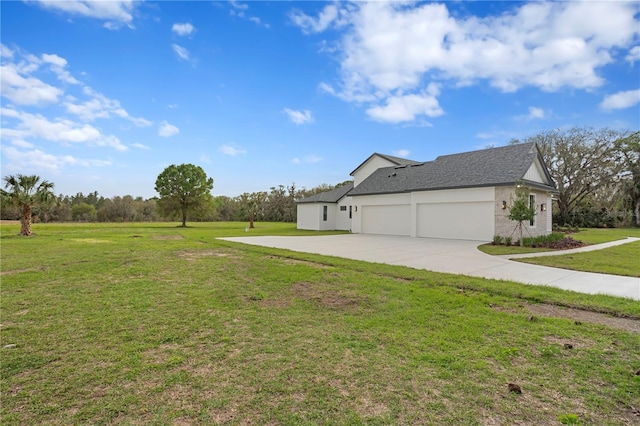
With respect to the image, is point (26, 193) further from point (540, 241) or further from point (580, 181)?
point (580, 181)

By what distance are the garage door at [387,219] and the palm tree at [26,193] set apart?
65.6 feet

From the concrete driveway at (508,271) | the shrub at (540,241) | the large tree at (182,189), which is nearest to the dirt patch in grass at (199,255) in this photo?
the concrete driveway at (508,271)

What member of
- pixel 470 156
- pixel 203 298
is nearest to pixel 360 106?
pixel 470 156

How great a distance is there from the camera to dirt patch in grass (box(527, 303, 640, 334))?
398 centimetres

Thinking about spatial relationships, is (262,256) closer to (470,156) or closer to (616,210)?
(470,156)

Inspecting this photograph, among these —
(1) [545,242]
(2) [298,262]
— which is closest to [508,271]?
(2) [298,262]

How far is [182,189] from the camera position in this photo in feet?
113

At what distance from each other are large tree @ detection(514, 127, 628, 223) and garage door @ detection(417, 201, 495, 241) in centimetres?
2064

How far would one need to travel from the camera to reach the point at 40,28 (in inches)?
391

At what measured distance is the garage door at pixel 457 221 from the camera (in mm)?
15281

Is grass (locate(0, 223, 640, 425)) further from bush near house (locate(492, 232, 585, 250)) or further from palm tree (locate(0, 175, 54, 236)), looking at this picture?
palm tree (locate(0, 175, 54, 236))

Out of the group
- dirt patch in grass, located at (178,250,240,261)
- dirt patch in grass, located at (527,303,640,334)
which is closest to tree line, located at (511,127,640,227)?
dirt patch in grass, located at (527,303,640,334)

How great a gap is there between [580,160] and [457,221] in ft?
74.6

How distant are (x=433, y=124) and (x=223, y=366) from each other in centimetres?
2286
